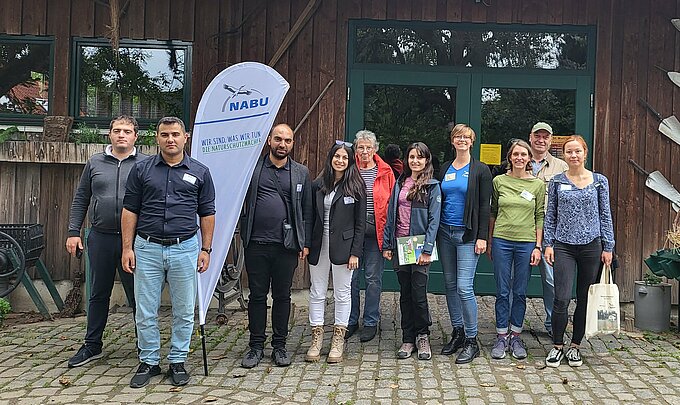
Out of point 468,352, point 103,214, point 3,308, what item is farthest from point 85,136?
point 468,352

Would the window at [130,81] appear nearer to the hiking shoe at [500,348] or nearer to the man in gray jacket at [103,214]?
the man in gray jacket at [103,214]

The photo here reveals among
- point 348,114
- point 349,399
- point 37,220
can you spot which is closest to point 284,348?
point 349,399

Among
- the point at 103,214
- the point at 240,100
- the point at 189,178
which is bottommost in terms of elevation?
the point at 103,214

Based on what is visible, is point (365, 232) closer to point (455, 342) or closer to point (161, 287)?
point (455, 342)

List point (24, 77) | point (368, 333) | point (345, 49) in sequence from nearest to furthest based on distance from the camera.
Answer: point (368, 333), point (345, 49), point (24, 77)

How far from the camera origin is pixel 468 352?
16.7 feet

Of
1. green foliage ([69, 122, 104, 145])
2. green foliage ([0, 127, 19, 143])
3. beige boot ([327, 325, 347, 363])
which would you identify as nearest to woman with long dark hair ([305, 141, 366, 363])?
beige boot ([327, 325, 347, 363])

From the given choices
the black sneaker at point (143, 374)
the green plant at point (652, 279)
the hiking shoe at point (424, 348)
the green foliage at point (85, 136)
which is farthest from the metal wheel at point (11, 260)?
the green plant at point (652, 279)

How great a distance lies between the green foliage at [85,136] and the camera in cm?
687

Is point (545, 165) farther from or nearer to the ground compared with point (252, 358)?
farther from the ground

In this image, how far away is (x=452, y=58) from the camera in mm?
7086

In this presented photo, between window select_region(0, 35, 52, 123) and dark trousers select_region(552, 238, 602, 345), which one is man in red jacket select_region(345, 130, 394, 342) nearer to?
dark trousers select_region(552, 238, 602, 345)

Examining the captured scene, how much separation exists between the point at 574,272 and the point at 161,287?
3006 mm

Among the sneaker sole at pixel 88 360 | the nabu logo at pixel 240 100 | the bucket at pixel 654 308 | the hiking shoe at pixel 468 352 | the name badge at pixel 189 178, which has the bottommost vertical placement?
the sneaker sole at pixel 88 360
